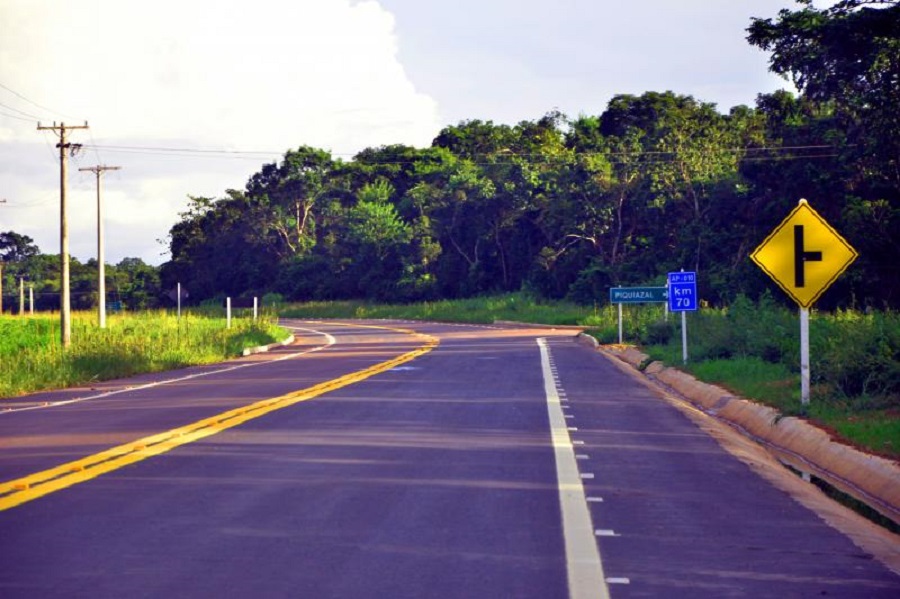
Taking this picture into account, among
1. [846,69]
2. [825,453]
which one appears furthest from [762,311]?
[825,453]

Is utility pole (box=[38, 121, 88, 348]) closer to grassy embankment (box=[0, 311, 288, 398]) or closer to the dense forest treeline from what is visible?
grassy embankment (box=[0, 311, 288, 398])

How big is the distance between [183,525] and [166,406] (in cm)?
1101

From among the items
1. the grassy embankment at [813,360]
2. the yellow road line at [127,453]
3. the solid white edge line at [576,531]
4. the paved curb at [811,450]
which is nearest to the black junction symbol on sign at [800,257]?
the grassy embankment at [813,360]

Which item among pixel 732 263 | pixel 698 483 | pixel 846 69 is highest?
pixel 846 69

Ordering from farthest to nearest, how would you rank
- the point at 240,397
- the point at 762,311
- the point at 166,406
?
1. the point at 762,311
2. the point at 240,397
3. the point at 166,406

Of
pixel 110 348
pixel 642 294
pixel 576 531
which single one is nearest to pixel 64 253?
pixel 110 348

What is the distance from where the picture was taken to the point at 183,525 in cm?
871

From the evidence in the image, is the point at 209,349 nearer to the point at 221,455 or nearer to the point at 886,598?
the point at 221,455

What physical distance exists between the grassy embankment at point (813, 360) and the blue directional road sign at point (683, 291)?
3.37 ft

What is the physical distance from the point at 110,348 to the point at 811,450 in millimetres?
23754

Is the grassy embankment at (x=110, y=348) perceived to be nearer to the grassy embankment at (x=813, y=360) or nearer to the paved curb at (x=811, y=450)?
the grassy embankment at (x=813, y=360)

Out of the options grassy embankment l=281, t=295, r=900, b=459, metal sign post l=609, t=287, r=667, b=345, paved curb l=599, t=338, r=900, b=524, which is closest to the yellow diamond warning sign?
grassy embankment l=281, t=295, r=900, b=459

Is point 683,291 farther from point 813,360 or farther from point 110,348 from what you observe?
point 110,348

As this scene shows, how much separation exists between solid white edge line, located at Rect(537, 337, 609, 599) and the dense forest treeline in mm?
18229
